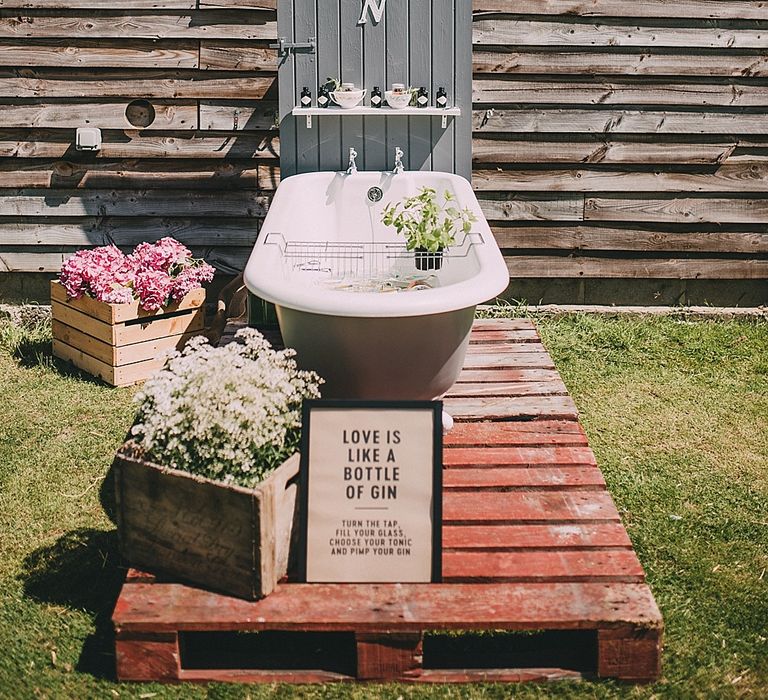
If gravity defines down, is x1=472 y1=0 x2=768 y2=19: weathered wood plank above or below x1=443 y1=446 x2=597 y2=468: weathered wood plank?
above

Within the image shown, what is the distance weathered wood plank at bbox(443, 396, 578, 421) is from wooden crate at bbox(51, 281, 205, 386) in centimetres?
144

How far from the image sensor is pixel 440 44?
4922 millimetres

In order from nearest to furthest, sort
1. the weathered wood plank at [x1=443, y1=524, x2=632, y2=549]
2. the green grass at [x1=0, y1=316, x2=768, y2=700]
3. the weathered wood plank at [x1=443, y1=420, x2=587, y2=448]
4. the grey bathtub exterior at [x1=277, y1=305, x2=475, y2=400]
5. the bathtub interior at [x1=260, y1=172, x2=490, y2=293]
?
the green grass at [x1=0, y1=316, x2=768, y2=700], the weathered wood plank at [x1=443, y1=524, x2=632, y2=549], the grey bathtub exterior at [x1=277, y1=305, x2=475, y2=400], the weathered wood plank at [x1=443, y1=420, x2=587, y2=448], the bathtub interior at [x1=260, y1=172, x2=490, y2=293]

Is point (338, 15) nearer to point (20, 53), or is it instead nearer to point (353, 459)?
point (20, 53)

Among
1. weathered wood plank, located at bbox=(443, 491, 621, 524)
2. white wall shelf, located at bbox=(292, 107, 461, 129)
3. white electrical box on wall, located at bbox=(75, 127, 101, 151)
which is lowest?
weathered wood plank, located at bbox=(443, 491, 621, 524)

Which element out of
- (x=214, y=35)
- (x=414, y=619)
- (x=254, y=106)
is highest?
(x=214, y=35)

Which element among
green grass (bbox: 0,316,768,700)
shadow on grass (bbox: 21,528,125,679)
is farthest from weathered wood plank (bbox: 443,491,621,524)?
shadow on grass (bbox: 21,528,125,679)

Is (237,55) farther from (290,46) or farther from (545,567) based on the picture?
(545,567)

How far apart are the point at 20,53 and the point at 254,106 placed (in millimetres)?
1160

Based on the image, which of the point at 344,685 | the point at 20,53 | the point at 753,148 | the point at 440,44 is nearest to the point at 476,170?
the point at 440,44

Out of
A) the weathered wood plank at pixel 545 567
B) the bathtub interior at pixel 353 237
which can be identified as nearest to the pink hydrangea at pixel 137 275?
the bathtub interior at pixel 353 237

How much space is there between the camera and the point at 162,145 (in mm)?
5270

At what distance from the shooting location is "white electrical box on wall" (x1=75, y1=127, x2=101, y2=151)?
5137 millimetres

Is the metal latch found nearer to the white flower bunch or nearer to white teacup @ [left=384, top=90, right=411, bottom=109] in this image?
white teacup @ [left=384, top=90, right=411, bottom=109]
